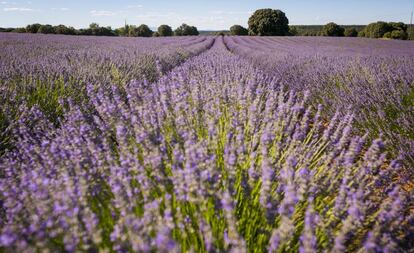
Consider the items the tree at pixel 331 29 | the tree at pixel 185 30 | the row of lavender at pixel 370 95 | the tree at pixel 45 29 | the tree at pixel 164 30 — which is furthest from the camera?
the tree at pixel 185 30

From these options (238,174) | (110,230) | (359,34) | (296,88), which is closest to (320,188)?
(238,174)

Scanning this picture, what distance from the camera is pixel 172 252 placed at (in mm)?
756

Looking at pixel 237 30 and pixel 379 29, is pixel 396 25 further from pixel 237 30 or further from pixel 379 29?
pixel 237 30

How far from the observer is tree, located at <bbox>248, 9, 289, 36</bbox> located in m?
40.7

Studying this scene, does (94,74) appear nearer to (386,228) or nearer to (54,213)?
(54,213)

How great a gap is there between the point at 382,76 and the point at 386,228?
3.54 meters

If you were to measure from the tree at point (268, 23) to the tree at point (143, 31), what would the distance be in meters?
12.8

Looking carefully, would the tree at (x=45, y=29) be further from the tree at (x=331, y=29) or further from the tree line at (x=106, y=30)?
the tree at (x=331, y=29)

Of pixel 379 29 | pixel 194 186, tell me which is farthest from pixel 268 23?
pixel 194 186

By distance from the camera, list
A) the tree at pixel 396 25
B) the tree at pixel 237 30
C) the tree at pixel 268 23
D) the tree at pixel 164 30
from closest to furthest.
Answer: the tree at pixel 396 25
the tree at pixel 268 23
the tree at pixel 164 30
the tree at pixel 237 30

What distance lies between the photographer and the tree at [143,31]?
40656 millimetres

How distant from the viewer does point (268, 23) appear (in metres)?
40.4

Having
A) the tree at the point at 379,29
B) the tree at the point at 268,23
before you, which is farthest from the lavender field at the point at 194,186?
the tree at the point at 268,23

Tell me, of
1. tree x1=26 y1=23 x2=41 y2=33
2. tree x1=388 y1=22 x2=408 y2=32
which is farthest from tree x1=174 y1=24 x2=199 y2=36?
tree x1=388 y1=22 x2=408 y2=32
